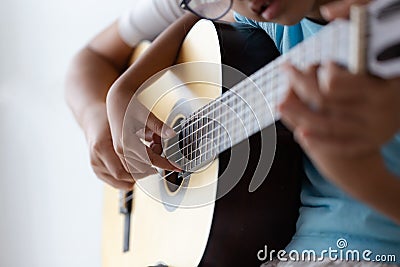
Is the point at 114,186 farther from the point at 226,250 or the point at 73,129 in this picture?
the point at 73,129

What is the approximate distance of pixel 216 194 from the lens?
22.8 inches

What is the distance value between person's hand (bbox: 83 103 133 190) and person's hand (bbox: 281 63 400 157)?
43cm

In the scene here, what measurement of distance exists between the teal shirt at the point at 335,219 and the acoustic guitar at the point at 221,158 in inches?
0.7

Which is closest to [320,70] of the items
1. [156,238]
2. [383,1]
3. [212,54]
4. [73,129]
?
[383,1]

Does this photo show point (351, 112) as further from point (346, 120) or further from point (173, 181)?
point (173, 181)

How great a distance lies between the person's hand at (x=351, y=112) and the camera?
1.03 feet

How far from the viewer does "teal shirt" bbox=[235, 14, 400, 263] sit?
50 centimetres

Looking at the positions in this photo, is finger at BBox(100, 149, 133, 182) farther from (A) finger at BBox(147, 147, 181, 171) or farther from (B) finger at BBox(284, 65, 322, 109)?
(B) finger at BBox(284, 65, 322, 109)

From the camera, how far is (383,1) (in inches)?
13.2

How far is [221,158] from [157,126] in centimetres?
11

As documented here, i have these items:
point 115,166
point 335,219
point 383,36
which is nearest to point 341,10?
point 383,36

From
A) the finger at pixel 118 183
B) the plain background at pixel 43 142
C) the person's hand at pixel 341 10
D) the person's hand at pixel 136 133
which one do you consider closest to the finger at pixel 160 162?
the person's hand at pixel 136 133

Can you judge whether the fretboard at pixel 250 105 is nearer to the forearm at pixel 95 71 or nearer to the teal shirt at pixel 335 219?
the teal shirt at pixel 335 219

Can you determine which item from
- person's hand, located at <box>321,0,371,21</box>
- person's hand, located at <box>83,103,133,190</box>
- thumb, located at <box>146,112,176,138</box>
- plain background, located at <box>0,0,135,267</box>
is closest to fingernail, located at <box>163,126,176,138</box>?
thumb, located at <box>146,112,176,138</box>
